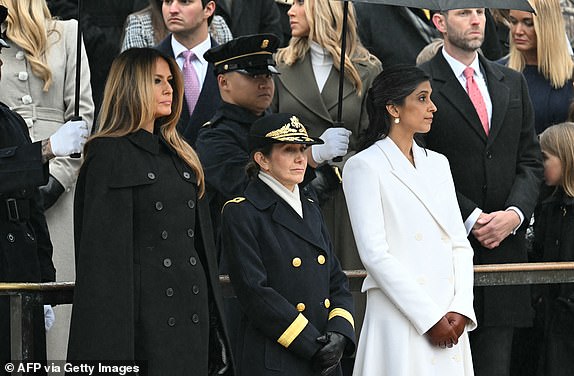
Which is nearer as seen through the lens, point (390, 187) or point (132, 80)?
point (132, 80)

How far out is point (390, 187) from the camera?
6488mm

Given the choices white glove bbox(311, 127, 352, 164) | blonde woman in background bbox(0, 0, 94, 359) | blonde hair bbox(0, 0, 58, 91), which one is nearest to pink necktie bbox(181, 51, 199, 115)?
blonde woman in background bbox(0, 0, 94, 359)

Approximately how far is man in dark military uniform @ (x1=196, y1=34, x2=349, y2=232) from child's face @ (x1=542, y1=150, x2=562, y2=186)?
5.76ft

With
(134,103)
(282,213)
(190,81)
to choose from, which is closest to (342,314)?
(282,213)

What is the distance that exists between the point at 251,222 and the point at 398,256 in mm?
869

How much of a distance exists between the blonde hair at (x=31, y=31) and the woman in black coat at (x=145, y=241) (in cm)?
189

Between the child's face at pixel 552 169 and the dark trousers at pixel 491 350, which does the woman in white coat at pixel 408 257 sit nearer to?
the dark trousers at pixel 491 350

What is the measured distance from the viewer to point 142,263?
5.49 metres

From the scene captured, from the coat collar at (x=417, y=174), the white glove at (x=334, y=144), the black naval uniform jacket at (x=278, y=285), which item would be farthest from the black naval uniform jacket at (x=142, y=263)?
the coat collar at (x=417, y=174)

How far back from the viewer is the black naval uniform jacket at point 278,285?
580cm

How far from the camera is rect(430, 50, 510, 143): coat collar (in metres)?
7.52

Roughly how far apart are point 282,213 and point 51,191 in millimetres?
1969

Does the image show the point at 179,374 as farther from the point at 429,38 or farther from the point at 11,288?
the point at 429,38

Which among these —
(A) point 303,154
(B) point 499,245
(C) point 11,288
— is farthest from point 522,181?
(C) point 11,288
